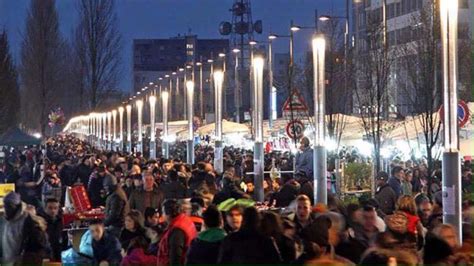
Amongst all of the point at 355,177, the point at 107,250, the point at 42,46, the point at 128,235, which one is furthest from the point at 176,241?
the point at 42,46

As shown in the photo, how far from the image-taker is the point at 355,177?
26203mm

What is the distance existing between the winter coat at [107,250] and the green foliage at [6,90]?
42221 mm

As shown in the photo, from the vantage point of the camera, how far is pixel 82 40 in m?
82.4

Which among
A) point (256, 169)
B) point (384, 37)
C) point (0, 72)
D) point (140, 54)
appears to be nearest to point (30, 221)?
point (256, 169)

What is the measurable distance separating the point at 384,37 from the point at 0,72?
30.0 meters

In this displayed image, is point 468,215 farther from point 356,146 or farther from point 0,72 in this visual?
point 0,72

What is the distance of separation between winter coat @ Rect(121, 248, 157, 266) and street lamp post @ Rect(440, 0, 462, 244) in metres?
3.65

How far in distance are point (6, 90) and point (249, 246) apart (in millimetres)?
51770

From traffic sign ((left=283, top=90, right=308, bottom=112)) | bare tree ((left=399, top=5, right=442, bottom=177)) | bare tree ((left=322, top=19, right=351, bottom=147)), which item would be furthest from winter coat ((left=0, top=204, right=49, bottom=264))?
bare tree ((left=322, top=19, right=351, bottom=147))

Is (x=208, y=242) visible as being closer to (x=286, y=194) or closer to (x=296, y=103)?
(x=286, y=194)

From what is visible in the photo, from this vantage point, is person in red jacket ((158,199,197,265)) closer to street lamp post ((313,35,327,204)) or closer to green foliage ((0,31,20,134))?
street lamp post ((313,35,327,204))

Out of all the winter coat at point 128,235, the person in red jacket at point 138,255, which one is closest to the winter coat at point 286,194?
the winter coat at point 128,235

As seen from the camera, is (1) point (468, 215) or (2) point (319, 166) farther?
(2) point (319, 166)

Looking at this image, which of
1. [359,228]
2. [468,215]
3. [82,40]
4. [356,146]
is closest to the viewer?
[359,228]
